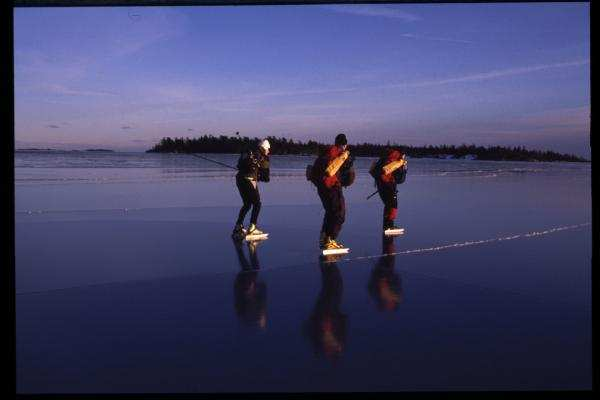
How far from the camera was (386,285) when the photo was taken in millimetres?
6797

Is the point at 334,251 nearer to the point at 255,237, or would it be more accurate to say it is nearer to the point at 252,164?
the point at 255,237

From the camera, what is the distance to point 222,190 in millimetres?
25219

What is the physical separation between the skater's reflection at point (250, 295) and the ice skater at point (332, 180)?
132 cm

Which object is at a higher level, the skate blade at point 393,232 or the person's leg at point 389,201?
the person's leg at point 389,201

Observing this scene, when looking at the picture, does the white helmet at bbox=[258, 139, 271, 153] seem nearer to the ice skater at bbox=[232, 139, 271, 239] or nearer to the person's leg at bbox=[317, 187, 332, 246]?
the ice skater at bbox=[232, 139, 271, 239]

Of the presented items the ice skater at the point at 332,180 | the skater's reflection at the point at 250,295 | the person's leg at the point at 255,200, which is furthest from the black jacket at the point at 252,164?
the skater's reflection at the point at 250,295

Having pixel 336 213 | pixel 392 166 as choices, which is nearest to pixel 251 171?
pixel 336 213

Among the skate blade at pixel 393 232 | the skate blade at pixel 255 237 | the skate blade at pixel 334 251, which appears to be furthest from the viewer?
the skate blade at pixel 393 232

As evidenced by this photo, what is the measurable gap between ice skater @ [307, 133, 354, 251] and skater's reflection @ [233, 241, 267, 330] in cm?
132

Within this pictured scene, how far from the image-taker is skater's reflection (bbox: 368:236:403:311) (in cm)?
597

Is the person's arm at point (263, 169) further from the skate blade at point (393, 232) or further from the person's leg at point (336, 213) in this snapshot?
the skate blade at point (393, 232)

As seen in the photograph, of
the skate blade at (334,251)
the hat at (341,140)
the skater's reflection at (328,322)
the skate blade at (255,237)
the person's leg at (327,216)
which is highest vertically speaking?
the hat at (341,140)

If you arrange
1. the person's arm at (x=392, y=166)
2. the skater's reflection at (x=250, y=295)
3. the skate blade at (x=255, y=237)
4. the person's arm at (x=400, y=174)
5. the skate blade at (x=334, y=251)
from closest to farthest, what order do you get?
1. the skater's reflection at (x=250, y=295)
2. the skate blade at (x=334, y=251)
3. the skate blade at (x=255, y=237)
4. the person's arm at (x=392, y=166)
5. the person's arm at (x=400, y=174)

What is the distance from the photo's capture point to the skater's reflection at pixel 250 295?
5.39 metres
